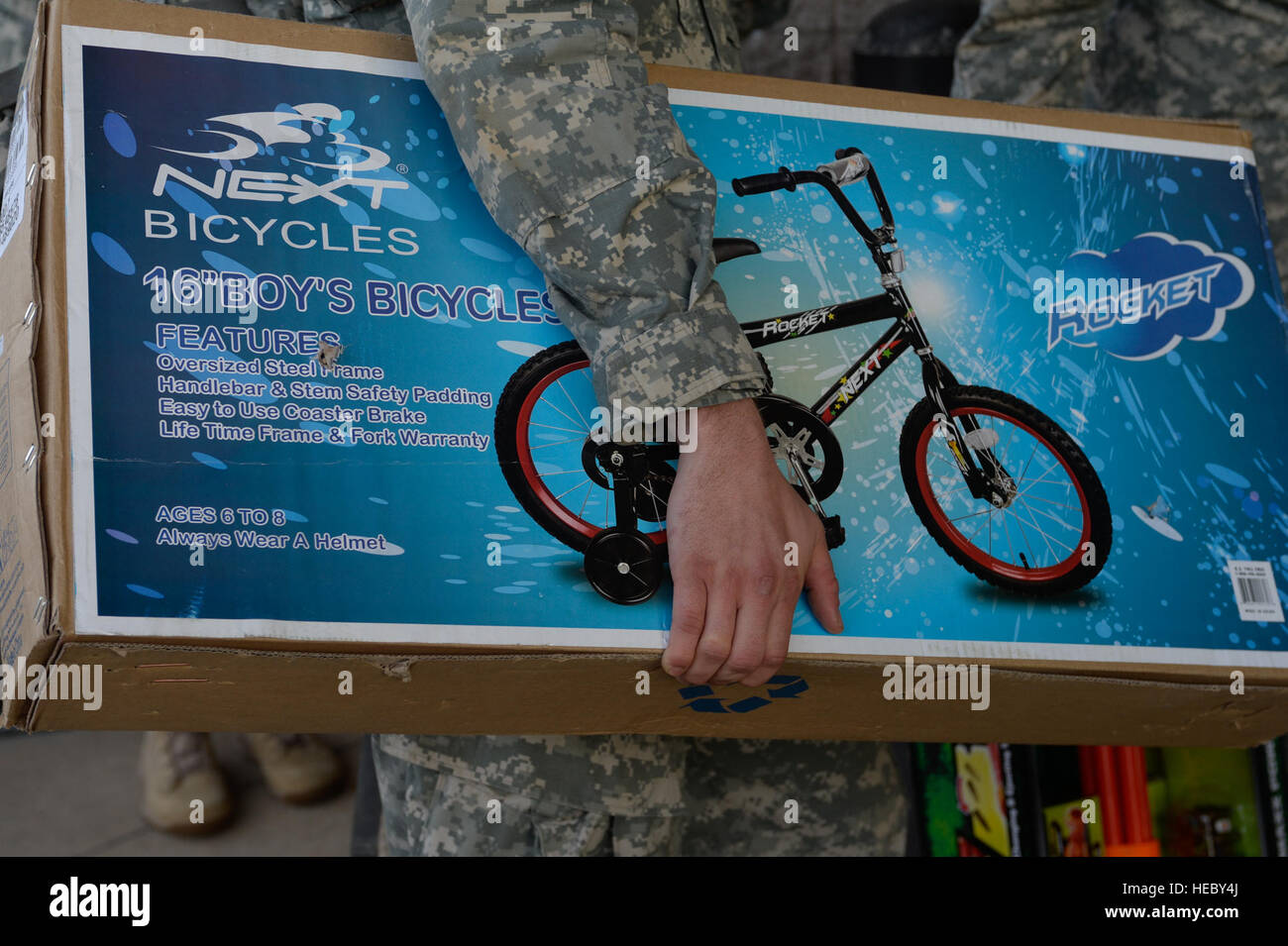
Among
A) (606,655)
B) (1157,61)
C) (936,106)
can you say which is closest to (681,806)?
(606,655)

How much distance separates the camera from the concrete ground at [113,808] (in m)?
2.06

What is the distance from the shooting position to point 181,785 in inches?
82.7

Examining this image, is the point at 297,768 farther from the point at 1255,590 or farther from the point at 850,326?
the point at 1255,590

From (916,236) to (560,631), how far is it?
0.53 m

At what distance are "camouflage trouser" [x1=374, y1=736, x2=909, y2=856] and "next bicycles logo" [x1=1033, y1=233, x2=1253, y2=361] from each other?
53 centimetres

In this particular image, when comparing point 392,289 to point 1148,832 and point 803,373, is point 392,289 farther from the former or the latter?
point 1148,832

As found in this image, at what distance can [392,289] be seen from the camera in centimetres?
90

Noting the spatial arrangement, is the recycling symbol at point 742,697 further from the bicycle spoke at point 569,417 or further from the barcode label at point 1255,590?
the barcode label at point 1255,590

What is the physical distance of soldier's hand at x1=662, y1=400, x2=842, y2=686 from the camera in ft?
2.81

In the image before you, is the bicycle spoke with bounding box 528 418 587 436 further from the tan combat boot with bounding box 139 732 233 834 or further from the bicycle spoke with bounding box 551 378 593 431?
the tan combat boot with bounding box 139 732 233 834

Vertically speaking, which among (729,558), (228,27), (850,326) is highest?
(228,27)

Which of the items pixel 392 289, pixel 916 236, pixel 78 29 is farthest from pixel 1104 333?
pixel 78 29

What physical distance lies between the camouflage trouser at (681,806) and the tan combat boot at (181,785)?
1.08 m

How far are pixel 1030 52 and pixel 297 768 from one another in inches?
76.1
